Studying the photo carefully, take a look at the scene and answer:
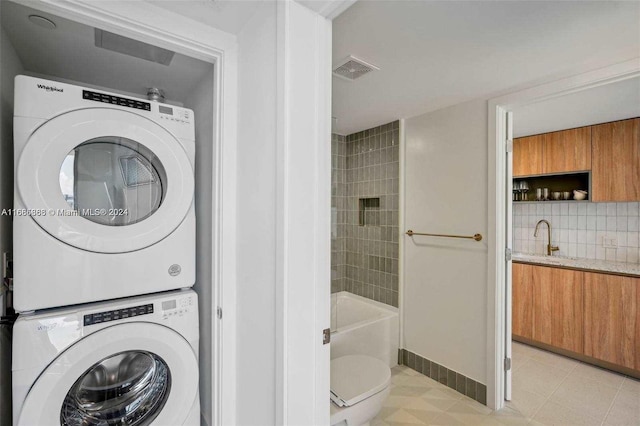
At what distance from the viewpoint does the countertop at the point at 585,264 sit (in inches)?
Result: 102

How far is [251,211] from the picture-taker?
1243 millimetres

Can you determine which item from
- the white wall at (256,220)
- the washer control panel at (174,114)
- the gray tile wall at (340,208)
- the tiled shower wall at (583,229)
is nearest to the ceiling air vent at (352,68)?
the white wall at (256,220)

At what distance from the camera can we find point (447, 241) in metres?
2.42

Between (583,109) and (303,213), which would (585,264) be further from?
(303,213)

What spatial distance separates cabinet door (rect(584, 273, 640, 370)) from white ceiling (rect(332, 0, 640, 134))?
196cm

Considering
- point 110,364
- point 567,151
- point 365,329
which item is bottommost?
point 365,329

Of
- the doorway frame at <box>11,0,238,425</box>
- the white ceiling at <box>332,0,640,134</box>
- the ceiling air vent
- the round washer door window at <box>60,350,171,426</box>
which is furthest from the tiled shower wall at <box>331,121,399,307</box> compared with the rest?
the round washer door window at <box>60,350,171,426</box>

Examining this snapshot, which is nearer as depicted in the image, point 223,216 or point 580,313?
point 223,216

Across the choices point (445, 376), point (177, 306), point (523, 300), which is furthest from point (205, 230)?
point (523, 300)

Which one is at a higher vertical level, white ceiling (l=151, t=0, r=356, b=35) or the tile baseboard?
white ceiling (l=151, t=0, r=356, b=35)

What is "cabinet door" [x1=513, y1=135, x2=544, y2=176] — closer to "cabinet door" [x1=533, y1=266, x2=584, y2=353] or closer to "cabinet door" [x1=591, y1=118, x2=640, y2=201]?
"cabinet door" [x1=591, y1=118, x2=640, y2=201]

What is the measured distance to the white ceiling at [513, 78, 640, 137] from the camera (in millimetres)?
2143

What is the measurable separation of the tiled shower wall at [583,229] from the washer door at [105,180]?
12.9 ft

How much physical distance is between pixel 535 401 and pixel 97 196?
3102mm
